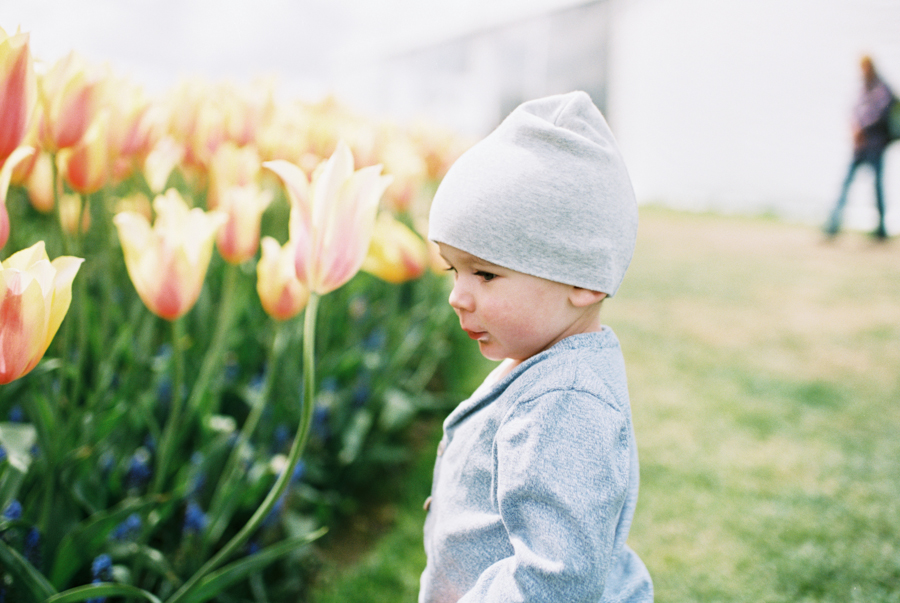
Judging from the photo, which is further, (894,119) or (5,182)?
(894,119)

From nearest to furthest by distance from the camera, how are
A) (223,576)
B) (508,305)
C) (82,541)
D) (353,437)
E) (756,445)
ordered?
(508,305) < (223,576) < (82,541) < (353,437) < (756,445)

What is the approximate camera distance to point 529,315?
95 centimetres

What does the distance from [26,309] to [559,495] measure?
676 millimetres

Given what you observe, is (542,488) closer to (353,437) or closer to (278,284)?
(278,284)

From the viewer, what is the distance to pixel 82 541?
1.21 metres

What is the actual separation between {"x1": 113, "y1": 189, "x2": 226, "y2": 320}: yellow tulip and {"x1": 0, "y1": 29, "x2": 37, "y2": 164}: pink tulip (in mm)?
191

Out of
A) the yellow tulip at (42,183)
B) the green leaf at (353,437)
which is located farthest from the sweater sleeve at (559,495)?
the yellow tulip at (42,183)

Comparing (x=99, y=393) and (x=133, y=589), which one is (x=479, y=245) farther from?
(x=99, y=393)

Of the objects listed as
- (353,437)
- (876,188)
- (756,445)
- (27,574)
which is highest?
(27,574)

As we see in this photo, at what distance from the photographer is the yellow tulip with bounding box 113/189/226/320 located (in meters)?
1.15

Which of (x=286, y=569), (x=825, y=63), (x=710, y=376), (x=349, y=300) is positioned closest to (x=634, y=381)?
(x=710, y=376)

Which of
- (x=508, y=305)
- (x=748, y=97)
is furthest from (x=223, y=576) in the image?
(x=748, y=97)

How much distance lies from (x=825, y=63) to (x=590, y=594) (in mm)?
9689

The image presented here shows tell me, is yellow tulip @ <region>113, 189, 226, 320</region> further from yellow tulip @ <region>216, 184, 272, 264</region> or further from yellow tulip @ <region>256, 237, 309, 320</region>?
yellow tulip @ <region>216, 184, 272, 264</region>
